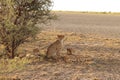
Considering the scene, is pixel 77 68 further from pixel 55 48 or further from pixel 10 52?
pixel 10 52

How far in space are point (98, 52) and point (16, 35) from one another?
3828mm

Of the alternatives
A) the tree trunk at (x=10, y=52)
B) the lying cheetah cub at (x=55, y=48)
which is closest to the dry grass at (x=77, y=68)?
the lying cheetah cub at (x=55, y=48)

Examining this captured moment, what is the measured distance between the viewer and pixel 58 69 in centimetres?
1161

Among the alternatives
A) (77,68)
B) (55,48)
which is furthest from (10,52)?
(77,68)

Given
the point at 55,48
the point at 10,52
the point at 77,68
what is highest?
the point at 55,48

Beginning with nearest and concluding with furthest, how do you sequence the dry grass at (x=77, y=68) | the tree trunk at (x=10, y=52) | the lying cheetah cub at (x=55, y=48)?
the dry grass at (x=77, y=68) < the lying cheetah cub at (x=55, y=48) < the tree trunk at (x=10, y=52)

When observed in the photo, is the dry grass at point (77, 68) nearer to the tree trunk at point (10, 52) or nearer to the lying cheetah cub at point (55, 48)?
the lying cheetah cub at point (55, 48)

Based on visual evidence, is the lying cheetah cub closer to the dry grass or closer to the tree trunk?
the dry grass

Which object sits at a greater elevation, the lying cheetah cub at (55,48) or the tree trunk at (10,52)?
the lying cheetah cub at (55,48)

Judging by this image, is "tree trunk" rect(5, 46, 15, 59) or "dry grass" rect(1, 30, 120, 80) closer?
"dry grass" rect(1, 30, 120, 80)

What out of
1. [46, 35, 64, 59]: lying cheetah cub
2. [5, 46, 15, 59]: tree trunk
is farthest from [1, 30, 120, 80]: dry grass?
[5, 46, 15, 59]: tree trunk

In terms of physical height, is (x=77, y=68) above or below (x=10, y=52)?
below

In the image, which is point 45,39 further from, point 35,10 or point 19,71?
point 19,71

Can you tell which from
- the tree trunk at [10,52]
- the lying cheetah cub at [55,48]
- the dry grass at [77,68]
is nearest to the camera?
the dry grass at [77,68]
